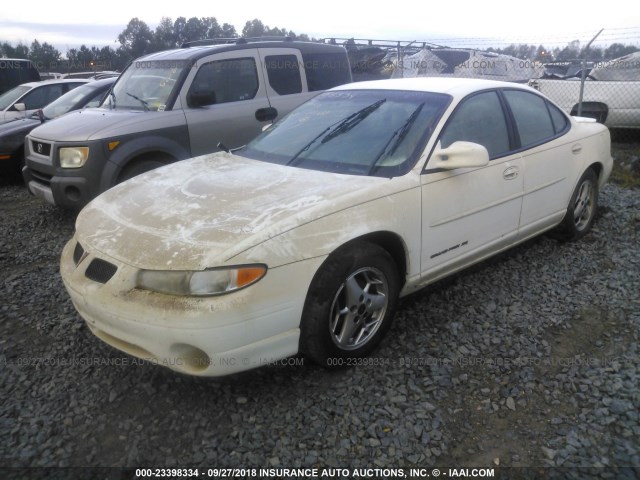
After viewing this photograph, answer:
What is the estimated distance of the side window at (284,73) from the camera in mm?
6484

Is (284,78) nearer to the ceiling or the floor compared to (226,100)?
nearer to the ceiling

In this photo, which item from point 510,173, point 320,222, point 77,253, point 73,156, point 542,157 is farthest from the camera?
point 73,156

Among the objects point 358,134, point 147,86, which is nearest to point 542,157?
point 358,134

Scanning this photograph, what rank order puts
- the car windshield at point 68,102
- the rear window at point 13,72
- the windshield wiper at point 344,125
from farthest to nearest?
the rear window at point 13,72 → the car windshield at point 68,102 → the windshield wiper at point 344,125

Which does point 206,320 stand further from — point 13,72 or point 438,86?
point 13,72

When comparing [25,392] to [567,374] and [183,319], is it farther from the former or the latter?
[567,374]

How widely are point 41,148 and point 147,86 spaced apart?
1361 mm

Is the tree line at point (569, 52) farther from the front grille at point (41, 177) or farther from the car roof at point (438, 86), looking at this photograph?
the front grille at point (41, 177)

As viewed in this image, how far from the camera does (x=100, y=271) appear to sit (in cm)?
275

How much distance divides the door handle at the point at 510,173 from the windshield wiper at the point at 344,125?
1.02 meters

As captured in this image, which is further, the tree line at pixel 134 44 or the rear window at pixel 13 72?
the tree line at pixel 134 44

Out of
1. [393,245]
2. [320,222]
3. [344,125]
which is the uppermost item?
[344,125]

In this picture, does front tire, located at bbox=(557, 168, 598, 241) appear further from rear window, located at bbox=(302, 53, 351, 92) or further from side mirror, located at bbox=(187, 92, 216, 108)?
side mirror, located at bbox=(187, 92, 216, 108)

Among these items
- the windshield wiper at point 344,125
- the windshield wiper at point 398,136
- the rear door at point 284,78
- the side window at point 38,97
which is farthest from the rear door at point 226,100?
the side window at point 38,97
